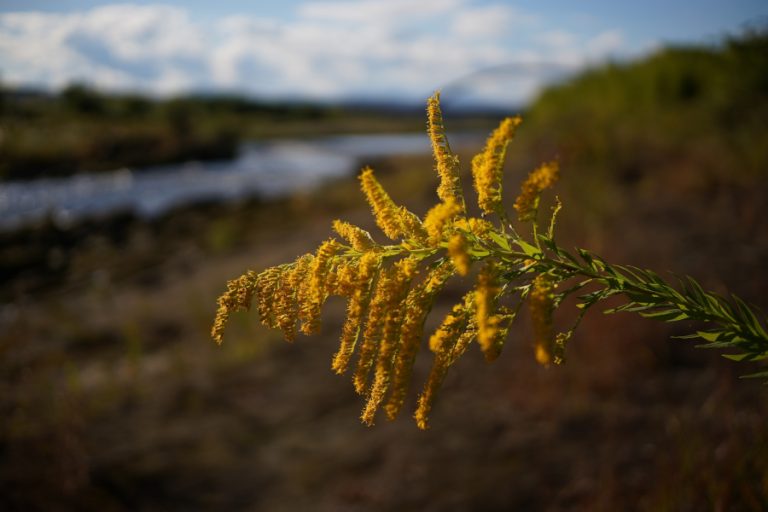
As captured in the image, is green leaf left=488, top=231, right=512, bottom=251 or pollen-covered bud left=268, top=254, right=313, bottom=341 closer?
green leaf left=488, top=231, right=512, bottom=251

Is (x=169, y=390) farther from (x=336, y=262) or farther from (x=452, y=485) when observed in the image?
(x=336, y=262)


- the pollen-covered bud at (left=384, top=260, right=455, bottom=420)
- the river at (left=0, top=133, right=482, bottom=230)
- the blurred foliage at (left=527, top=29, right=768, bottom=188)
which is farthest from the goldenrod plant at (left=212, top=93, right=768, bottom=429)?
the blurred foliage at (left=527, top=29, right=768, bottom=188)

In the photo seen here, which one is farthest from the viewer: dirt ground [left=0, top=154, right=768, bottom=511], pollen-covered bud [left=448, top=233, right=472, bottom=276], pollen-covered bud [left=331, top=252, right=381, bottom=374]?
dirt ground [left=0, top=154, right=768, bottom=511]

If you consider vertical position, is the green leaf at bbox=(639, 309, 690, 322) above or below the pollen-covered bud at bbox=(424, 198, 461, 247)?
below

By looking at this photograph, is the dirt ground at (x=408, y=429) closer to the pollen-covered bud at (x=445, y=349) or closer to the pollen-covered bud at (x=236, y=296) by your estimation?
the pollen-covered bud at (x=445, y=349)

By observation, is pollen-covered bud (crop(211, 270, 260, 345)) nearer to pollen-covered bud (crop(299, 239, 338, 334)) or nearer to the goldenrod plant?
the goldenrod plant

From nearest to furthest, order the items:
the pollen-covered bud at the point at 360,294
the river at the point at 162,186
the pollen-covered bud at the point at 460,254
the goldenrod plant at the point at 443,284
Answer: the pollen-covered bud at the point at 460,254 → the goldenrod plant at the point at 443,284 → the pollen-covered bud at the point at 360,294 → the river at the point at 162,186

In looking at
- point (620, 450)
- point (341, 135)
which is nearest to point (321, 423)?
point (620, 450)

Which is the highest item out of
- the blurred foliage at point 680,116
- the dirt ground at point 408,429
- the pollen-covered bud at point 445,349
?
the blurred foliage at point 680,116

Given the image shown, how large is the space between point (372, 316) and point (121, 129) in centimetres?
3672

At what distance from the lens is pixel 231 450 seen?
4816mm

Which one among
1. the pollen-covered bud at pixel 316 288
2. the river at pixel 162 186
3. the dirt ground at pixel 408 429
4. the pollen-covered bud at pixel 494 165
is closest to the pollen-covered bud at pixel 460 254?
the pollen-covered bud at pixel 494 165

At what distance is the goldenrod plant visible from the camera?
1141 millimetres

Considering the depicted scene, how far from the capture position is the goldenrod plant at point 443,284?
1141 millimetres
